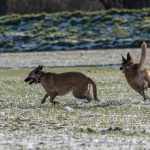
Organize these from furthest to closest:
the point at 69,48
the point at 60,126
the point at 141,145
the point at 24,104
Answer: the point at 69,48 < the point at 24,104 < the point at 60,126 < the point at 141,145

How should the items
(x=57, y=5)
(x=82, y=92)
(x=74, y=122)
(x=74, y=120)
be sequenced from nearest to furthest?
(x=74, y=122), (x=74, y=120), (x=82, y=92), (x=57, y=5)

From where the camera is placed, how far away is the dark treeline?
209 feet

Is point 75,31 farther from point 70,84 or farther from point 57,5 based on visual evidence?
point 70,84

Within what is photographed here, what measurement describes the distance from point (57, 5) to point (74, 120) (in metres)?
55.0

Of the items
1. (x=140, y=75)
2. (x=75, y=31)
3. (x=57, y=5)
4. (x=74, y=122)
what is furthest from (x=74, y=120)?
(x=57, y=5)

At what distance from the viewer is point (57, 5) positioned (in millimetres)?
68312

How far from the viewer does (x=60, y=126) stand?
12.9 metres

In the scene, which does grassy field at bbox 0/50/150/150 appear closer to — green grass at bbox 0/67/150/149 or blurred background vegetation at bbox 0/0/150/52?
green grass at bbox 0/67/150/149

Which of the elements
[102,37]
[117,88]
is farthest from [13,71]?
[102,37]

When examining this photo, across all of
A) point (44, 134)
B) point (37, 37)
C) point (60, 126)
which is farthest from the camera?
point (37, 37)

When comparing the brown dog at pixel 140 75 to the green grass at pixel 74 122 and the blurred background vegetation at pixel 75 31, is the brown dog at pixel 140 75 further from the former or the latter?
the blurred background vegetation at pixel 75 31

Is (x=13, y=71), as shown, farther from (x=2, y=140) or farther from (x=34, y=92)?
(x=2, y=140)

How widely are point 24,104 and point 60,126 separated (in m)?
4.67

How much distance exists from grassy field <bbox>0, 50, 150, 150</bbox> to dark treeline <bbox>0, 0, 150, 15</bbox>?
1507 inches
